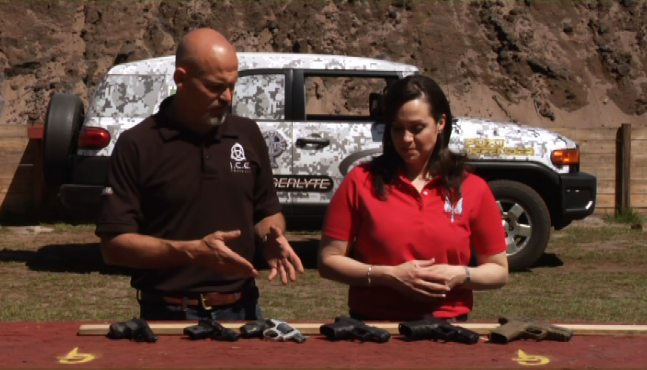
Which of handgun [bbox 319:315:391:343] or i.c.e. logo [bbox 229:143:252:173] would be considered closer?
handgun [bbox 319:315:391:343]

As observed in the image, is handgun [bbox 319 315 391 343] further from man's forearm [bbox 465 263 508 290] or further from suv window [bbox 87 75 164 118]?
suv window [bbox 87 75 164 118]

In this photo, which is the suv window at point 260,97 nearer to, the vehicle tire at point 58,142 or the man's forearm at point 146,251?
the vehicle tire at point 58,142

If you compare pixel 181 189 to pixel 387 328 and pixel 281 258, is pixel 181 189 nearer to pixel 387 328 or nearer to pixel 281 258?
pixel 281 258

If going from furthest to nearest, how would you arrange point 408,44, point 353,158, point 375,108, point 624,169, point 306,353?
point 408,44
point 624,169
point 375,108
point 353,158
point 306,353

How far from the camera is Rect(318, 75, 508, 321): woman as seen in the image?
376 centimetres

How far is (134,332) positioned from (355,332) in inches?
25.3

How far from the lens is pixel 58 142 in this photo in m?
10.1

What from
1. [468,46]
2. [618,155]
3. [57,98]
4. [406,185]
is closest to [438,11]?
[468,46]

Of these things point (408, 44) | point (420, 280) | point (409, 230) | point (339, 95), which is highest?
point (408, 44)

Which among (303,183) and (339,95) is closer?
(303,183)

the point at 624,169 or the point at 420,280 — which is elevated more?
the point at 624,169

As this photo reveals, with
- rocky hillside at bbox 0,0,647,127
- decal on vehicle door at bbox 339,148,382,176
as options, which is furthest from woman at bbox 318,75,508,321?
rocky hillside at bbox 0,0,647,127

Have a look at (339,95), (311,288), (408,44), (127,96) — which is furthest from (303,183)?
(408,44)

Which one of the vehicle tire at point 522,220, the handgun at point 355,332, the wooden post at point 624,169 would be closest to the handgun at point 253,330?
the handgun at point 355,332
